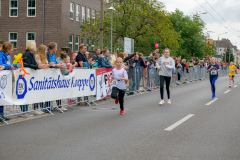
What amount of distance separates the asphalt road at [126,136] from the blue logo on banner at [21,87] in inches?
28.5

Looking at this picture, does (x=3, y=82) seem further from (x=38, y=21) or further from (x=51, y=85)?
(x=38, y=21)

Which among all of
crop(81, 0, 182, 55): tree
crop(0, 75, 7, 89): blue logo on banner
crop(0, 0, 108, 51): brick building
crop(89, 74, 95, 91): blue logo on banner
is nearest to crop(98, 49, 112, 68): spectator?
crop(89, 74, 95, 91): blue logo on banner

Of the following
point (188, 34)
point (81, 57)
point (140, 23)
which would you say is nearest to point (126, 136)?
point (81, 57)

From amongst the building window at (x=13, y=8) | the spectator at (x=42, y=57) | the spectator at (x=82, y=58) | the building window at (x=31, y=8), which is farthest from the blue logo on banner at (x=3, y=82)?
the building window at (x=13, y=8)

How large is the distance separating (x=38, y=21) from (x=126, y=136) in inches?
1291

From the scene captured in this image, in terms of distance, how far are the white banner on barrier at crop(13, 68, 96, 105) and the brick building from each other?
25438 millimetres

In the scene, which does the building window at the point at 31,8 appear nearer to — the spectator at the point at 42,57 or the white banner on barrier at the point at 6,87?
the spectator at the point at 42,57

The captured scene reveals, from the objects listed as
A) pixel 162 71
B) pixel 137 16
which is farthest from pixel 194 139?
pixel 137 16

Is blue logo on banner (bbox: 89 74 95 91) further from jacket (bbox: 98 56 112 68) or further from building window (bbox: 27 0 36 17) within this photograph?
building window (bbox: 27 0 36 17)

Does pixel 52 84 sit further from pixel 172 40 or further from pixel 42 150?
pixel 172 40

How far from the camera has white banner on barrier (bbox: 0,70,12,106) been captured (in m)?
9.30

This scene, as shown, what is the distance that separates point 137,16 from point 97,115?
2616cm

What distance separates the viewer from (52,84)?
11.2 meters

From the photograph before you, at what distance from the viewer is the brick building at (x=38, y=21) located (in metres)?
38.0
